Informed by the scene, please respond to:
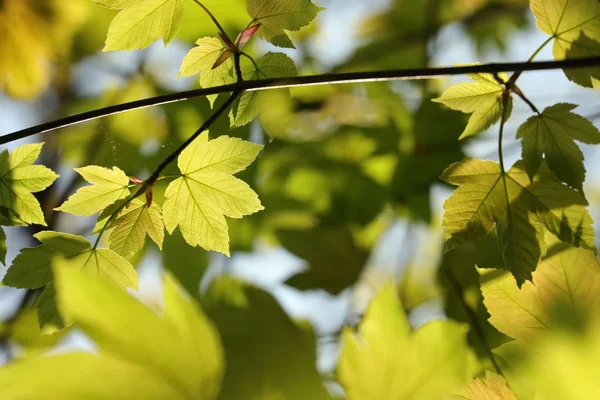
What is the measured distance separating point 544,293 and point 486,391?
102mm

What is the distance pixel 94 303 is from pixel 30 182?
0.39 metres

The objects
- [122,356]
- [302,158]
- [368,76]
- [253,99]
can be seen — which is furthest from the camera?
[302,158]

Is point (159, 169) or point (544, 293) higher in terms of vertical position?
point (159, 169)

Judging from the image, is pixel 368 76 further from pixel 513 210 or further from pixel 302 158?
pixel 302 158

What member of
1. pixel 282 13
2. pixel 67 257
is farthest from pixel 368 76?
pixel 67 257

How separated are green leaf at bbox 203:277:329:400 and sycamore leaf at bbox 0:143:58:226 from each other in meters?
0.23

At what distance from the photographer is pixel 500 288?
49 centimetres

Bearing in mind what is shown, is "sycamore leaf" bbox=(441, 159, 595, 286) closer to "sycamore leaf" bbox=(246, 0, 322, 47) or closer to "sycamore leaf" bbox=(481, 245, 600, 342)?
"sycamore leaf" bbox=(481, 245, 600, 342)

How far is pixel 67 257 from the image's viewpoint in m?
0.55

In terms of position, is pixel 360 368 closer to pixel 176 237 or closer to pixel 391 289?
pixel 391 289

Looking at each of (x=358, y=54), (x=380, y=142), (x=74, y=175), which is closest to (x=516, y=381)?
(x=380, y=142)

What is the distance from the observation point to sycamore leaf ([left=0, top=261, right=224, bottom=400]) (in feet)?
0.78

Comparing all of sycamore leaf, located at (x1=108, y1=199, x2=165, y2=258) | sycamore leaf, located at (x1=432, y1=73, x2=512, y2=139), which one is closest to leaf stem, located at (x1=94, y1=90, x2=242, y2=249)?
sycamore leaf, located at (x1=108, y1=199, x2=165, y2=258)

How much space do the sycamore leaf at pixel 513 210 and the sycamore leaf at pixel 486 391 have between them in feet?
0.36
